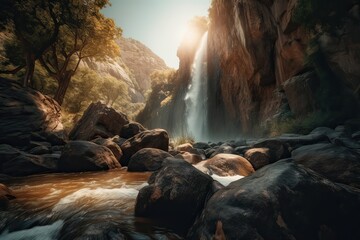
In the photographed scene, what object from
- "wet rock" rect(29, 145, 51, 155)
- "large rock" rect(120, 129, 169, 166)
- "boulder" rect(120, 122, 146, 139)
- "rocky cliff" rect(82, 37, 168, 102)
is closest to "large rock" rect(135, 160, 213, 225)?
"large rock" rect(120, 129, 169, 166)

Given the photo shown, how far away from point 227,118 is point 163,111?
57.1 ft

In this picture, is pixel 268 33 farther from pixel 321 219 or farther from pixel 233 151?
pixel 321 219

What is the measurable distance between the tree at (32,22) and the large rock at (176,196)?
592 inches

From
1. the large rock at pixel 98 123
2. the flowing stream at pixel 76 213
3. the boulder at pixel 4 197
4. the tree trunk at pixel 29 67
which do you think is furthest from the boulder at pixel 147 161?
the tree trunk at pixel 29 67

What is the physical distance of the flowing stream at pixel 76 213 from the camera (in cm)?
270

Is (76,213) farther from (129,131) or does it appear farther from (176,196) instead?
(129,131)

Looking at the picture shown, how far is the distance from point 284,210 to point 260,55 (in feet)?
48.4

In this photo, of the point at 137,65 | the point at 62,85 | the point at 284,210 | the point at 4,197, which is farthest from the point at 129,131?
the point at 137,65

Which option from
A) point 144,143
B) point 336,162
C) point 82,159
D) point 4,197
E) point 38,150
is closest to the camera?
point 336,162

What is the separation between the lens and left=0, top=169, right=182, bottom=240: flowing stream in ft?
8.84

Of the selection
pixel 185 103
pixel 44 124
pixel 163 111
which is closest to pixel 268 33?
pixel 44 124

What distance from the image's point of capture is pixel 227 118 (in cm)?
2236

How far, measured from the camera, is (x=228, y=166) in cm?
592

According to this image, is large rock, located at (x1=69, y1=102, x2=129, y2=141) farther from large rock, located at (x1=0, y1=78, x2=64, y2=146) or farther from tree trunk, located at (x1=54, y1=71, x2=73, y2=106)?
tree trunk, located at (x1=54, y1=71, x2=73, y2=106)
